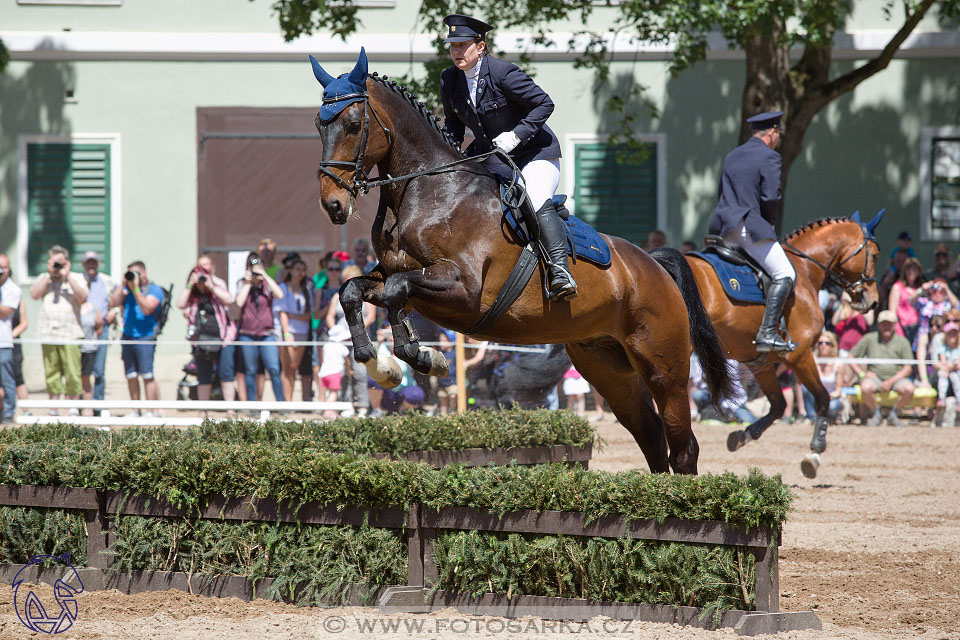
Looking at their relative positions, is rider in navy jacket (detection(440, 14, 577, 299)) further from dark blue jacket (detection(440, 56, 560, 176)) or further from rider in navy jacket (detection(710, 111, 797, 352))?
rider in navy jacket (detection(710, 111, 797, 352))

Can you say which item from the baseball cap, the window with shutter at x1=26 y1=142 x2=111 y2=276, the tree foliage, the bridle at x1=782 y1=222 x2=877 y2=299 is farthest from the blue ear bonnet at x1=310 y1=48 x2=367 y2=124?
the window with shutter at x1=26 y1=142 x2=111 y2=276

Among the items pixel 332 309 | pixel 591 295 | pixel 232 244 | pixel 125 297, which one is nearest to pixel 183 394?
pixel 125 297

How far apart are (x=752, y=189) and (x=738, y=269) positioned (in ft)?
2.49

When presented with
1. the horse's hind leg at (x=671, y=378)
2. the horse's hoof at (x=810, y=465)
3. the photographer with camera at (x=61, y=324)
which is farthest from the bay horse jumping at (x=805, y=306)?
the photographer with camera at (x=61, y=324)

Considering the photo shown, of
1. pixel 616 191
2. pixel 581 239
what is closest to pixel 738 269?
pixel 581 239

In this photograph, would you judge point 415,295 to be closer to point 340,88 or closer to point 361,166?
point 361,166

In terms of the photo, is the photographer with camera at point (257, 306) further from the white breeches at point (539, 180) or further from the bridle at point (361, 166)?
the bridle at point (361, 166)

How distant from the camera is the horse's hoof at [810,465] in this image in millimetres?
9023

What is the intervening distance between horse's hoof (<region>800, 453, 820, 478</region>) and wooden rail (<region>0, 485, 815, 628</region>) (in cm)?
460

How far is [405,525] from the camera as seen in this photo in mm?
5148

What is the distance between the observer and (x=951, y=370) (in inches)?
513

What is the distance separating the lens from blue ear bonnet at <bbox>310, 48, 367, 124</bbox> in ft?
17.6

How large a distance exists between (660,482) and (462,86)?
243cm

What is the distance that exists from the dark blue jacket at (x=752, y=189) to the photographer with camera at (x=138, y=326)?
21.5ft
